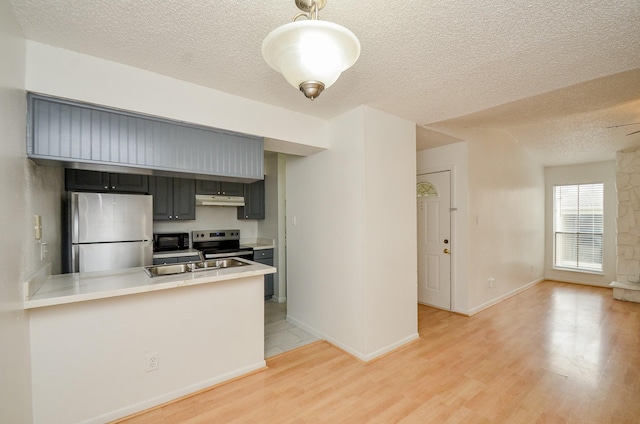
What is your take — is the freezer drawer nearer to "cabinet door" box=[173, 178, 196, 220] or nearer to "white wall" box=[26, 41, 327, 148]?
"cabinet door" box=[173, 178, 196, 220]

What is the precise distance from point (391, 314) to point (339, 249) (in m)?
0.87

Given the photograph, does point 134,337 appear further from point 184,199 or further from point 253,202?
point 253,202

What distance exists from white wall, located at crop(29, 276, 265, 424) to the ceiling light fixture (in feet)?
6.01

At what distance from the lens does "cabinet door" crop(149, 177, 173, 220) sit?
382 cm

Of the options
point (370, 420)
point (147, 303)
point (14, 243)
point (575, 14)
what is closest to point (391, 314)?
point (370, 420)

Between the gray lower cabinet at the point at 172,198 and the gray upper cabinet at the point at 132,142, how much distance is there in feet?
6.14

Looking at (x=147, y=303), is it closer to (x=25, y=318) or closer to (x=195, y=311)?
(x=195, y=311)

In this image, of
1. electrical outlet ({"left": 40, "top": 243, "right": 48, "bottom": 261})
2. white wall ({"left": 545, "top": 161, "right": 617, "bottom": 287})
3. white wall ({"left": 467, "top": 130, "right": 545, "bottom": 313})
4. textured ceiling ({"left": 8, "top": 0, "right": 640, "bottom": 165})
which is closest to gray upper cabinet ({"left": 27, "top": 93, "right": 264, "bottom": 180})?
textured ceiling ({"left": 8, "top": 0, "right": 640, "bottom": 165})

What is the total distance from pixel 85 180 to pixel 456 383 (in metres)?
4.35

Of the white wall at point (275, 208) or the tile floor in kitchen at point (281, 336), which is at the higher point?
the white wall at point (275, 208)

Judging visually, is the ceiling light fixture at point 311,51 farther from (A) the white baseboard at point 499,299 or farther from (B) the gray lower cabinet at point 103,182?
(A) the white baseboard at point 499,299

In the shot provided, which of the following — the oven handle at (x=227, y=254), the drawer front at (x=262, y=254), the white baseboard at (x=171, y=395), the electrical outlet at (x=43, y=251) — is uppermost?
the electrical outlet at (x=43, y=251)

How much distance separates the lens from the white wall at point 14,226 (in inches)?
50.8

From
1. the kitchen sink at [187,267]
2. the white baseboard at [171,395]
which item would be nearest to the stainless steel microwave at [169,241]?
the kitchen sink at [187,267]
